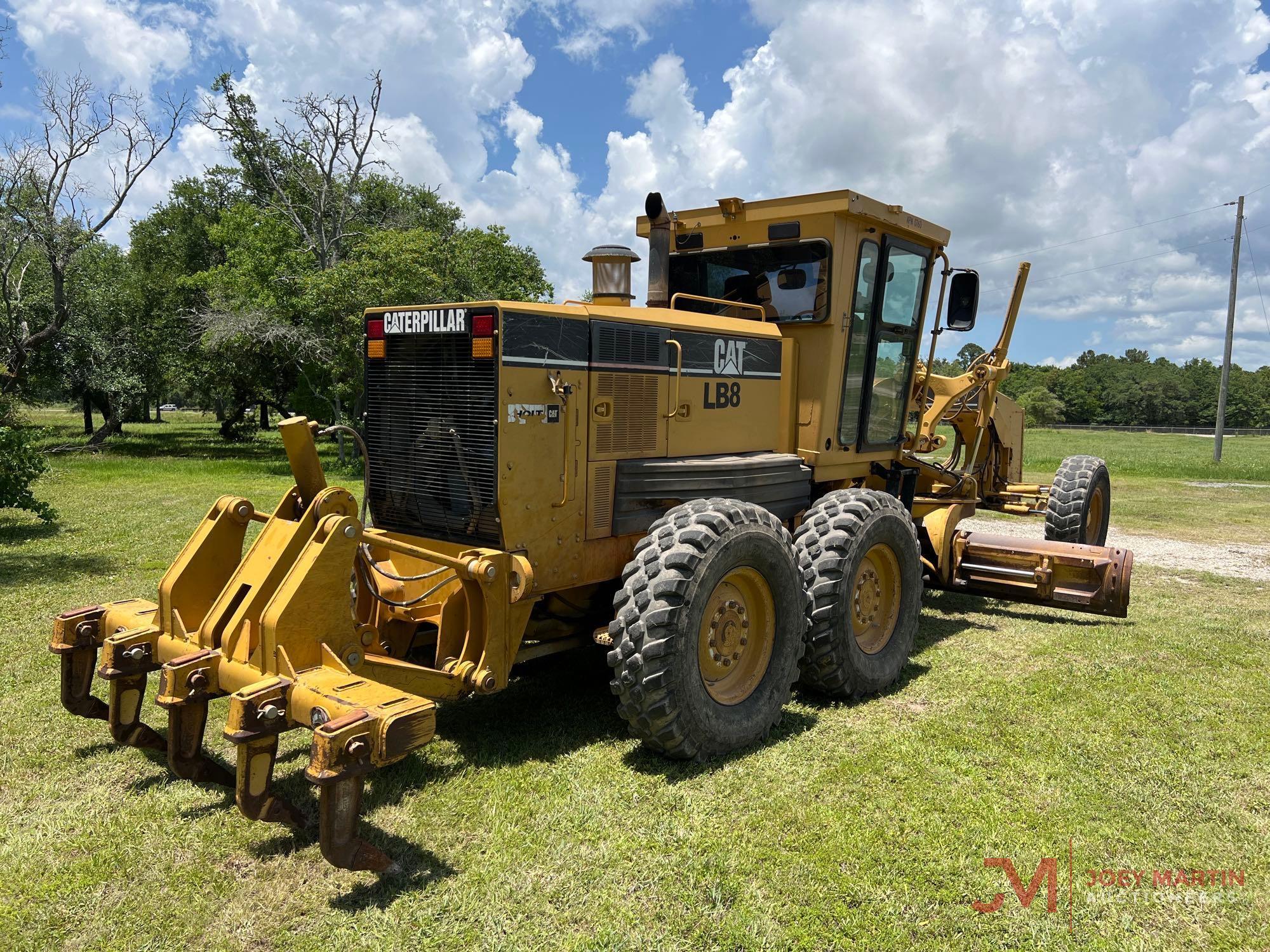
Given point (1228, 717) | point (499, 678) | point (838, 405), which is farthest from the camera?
point (838, 405)

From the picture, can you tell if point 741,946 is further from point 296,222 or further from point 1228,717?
point 296,222

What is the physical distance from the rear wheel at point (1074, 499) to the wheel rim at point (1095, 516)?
11 millimetres

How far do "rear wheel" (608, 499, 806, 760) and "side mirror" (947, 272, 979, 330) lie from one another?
3354mm

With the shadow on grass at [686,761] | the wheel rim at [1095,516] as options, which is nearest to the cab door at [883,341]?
the shadow on grass at [686,761]

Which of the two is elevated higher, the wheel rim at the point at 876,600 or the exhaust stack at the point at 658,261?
the exhaust stack at the point at 658,261

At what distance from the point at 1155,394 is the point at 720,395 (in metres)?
111

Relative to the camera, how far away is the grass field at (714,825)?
3391mm

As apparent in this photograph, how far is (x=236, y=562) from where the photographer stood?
487 centimetres

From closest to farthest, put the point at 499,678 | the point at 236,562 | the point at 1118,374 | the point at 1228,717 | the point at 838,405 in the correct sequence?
the point at 499,678, the point at 236,562, the point at 1228,717, the point at 838,405, the point at 1118,374

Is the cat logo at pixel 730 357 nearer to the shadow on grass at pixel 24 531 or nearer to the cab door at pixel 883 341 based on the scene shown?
the cab door at pixel 883 341

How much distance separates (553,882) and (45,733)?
11.2 ft

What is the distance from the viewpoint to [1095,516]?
10.2 meters

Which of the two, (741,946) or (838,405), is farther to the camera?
(838,405)

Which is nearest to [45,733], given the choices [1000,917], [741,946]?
[741,946]
